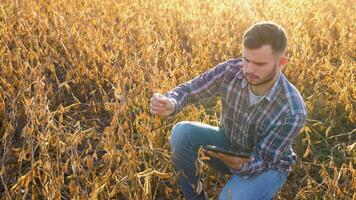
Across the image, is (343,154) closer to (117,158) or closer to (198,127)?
(198,127)

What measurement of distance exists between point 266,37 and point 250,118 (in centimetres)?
35

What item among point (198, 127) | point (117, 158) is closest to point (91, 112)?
point (198, 127)

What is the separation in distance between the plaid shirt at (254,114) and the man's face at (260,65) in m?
0.07

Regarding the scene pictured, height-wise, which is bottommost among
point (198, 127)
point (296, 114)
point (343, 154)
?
point (343, 154)

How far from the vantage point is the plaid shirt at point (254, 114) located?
1938mm

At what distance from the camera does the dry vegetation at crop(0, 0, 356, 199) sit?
6.08 ft

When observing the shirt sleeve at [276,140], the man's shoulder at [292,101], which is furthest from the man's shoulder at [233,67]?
the shirt sleeve at [276,140]

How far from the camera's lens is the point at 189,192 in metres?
2.17

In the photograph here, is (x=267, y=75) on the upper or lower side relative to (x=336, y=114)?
upper

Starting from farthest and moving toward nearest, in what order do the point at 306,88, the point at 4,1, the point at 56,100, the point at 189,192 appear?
the point at 4,1 < the point at 306,88 < the point at 56,100 < the point at 189,192

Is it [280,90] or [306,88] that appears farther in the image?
[306,88]

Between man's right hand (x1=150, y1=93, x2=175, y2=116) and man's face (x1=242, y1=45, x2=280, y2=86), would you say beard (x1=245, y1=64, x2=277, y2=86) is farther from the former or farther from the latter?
man's right hand (x1=150, y1=93, x2=175, y2=116)

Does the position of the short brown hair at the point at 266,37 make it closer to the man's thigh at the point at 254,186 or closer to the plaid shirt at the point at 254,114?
the plaid shirt at the point at 254,114

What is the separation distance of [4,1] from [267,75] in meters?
2.31
